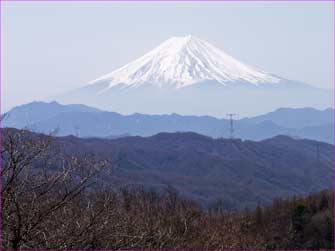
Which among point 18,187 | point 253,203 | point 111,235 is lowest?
point 253,203

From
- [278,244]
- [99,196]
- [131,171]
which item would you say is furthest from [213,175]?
[99,196]

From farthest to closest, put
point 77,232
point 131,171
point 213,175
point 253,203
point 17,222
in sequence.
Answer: point 213,175 → point 131,171 → point 253,203 → point 77,232 → point 17,222

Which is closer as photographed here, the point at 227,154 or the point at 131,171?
the point at 131,171

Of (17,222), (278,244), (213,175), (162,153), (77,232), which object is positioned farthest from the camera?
(162,153)

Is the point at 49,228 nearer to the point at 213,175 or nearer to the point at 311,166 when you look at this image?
the point at 213,175

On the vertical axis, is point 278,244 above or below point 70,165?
below

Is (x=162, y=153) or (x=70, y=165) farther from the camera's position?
(x=162, y=153)

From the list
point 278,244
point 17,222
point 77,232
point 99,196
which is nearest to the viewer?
point 17,222

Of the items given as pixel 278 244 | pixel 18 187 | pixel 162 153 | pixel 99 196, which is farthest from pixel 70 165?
pixel 162 153

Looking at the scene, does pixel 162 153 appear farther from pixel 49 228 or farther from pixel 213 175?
pixel 49 228
